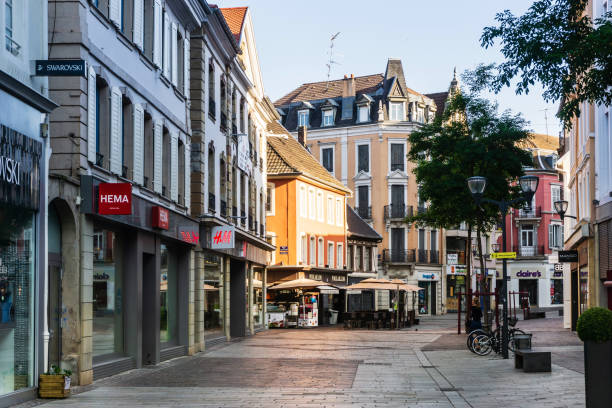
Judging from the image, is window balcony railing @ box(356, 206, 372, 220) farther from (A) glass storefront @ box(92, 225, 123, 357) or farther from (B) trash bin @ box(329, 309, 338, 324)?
(A) glass storefront @ box(92, 225, 123, 357)

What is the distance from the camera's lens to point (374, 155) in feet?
246

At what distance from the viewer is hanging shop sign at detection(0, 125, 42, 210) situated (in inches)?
565

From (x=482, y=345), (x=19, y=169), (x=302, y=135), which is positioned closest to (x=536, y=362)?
(x=482, y=345)

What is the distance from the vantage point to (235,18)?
38438 mm

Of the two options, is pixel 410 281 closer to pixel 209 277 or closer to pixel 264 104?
pixel 264 104

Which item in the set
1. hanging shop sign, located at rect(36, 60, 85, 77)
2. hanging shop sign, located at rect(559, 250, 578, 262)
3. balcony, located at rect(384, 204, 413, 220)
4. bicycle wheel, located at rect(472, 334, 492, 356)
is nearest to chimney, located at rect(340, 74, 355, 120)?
balcony, located at rect(384, 204, 413, 220)

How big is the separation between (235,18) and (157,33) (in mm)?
14806

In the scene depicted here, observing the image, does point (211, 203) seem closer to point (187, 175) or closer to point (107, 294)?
point (187, 175)

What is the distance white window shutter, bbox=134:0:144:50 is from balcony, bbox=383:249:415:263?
54140 mm

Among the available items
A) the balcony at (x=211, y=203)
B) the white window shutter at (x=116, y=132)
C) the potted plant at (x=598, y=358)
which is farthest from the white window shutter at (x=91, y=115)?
the balcony at (x=211, y=203)

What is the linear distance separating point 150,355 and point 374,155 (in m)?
52.8

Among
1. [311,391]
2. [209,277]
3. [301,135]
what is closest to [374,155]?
[301,135]

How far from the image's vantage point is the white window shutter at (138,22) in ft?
71.9

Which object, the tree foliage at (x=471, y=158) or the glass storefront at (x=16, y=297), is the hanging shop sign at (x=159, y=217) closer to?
the glass storefront at (x=16, y=297)
